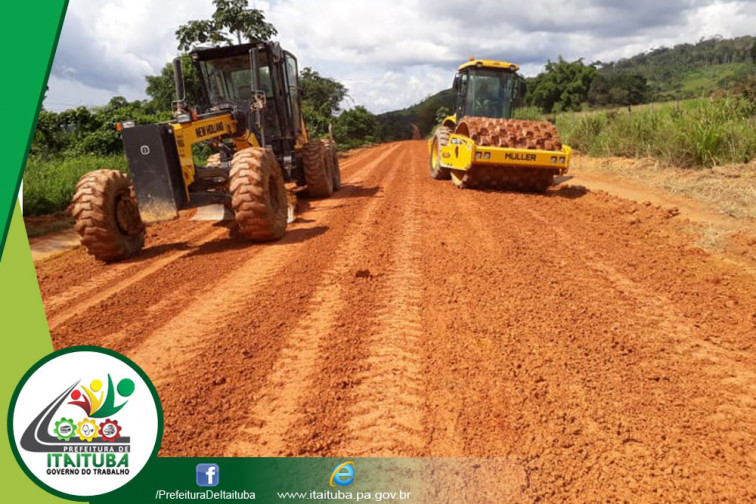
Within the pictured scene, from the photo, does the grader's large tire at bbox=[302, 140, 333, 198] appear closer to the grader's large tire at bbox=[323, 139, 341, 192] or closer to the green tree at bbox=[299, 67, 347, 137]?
the grader's large tire at bbox=[323, 139, 341, 192]

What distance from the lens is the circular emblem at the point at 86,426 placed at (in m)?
1.88

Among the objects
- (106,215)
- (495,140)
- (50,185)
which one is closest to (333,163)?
(495,140)

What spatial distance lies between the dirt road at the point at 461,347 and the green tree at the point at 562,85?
4442 cm

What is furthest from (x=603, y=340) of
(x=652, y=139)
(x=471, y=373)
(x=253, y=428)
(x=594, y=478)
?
(x=652, y=139)

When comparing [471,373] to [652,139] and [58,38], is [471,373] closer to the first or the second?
[58,38]

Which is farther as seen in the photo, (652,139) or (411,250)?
(652,139)

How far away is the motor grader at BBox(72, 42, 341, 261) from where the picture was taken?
209 inches

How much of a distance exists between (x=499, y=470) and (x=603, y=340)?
5.21 ft

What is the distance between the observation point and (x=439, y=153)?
35.6 feet

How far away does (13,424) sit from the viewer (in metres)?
1.92

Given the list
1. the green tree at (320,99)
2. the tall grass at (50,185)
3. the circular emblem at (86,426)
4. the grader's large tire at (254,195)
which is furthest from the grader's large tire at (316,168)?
the green tree at (320,99)

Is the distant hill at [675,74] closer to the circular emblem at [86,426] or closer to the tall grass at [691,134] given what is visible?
the tall grass at [691,134]

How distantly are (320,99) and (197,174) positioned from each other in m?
35.3

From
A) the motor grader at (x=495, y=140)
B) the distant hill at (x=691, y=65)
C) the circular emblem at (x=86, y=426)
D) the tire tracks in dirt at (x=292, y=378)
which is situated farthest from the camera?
the distant hill at (x=691, y=65)
